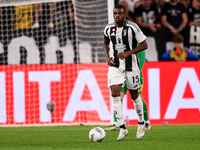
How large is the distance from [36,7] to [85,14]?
1.55 meters

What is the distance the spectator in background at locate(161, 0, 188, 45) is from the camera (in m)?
12.1

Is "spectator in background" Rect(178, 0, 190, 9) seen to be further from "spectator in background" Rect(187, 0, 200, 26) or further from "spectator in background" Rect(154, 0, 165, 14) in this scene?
"spectator in background" Rect(154, 0, 165, 14)

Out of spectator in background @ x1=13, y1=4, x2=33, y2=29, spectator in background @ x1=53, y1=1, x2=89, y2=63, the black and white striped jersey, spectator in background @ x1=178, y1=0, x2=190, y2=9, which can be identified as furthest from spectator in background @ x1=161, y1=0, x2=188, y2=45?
the black and white striped jersey

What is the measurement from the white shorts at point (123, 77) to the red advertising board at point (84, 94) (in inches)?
141

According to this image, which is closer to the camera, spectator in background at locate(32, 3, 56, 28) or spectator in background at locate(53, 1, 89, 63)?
spectator in background at locate(53, 1, 89, 63)

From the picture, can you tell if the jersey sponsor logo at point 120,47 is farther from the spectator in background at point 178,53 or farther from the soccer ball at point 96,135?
the spectator in background at point 178,53

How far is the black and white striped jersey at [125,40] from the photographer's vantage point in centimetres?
603

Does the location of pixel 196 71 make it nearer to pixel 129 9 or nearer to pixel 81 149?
pixel 129 9

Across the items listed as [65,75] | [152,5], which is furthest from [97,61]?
[152,5]

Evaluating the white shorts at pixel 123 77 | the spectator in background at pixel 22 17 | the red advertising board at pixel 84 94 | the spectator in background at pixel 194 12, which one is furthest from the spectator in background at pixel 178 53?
the white shorts at pixel 123 77

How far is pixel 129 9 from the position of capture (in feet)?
40.0

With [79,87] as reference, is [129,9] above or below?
above

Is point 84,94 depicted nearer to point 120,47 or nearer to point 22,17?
point 22,17

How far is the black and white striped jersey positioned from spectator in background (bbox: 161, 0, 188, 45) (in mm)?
6159
